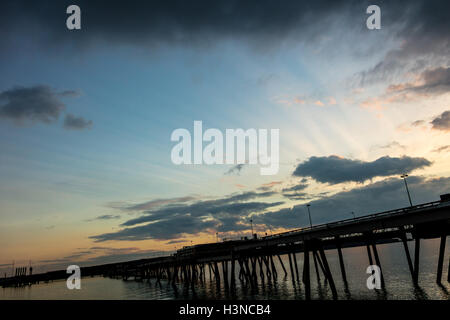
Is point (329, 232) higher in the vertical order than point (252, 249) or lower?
higher

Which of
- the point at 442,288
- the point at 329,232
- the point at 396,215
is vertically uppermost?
the point at 396,215

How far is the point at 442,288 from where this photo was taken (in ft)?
103

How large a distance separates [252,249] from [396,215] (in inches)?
969
